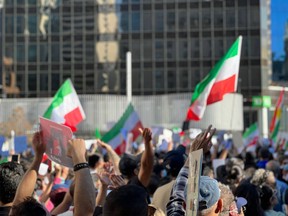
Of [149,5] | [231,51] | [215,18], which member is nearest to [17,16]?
[149,5]

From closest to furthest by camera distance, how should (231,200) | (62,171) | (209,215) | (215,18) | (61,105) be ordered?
(209,215)
(231,200)
(62,171)
(61,105)
(215,18)

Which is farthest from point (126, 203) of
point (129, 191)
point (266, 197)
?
point (266, 197)

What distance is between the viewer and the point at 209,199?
3.36 meters

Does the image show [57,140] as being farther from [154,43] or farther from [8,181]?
A: [154,43]

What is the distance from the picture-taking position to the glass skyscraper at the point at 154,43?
59.7 meters

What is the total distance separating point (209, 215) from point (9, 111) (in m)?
48.4

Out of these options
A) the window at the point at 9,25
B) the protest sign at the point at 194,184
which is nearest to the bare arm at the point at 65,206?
the protest sign at the point at 194,184

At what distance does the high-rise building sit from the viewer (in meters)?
59.7

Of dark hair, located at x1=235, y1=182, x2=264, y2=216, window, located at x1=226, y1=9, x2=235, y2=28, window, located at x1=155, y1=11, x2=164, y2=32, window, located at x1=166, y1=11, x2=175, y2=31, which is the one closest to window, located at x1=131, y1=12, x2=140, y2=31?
window, located at x1=155, y1=11, x2=164, y2=32

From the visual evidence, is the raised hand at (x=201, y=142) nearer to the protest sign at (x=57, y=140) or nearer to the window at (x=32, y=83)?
the protest sign at (x=57, y=140)

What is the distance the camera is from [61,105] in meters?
13.0

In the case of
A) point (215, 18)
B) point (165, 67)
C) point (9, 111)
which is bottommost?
point (9, 111)

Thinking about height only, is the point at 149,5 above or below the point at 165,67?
above

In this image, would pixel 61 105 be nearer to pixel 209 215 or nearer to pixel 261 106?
pixel 209 215
